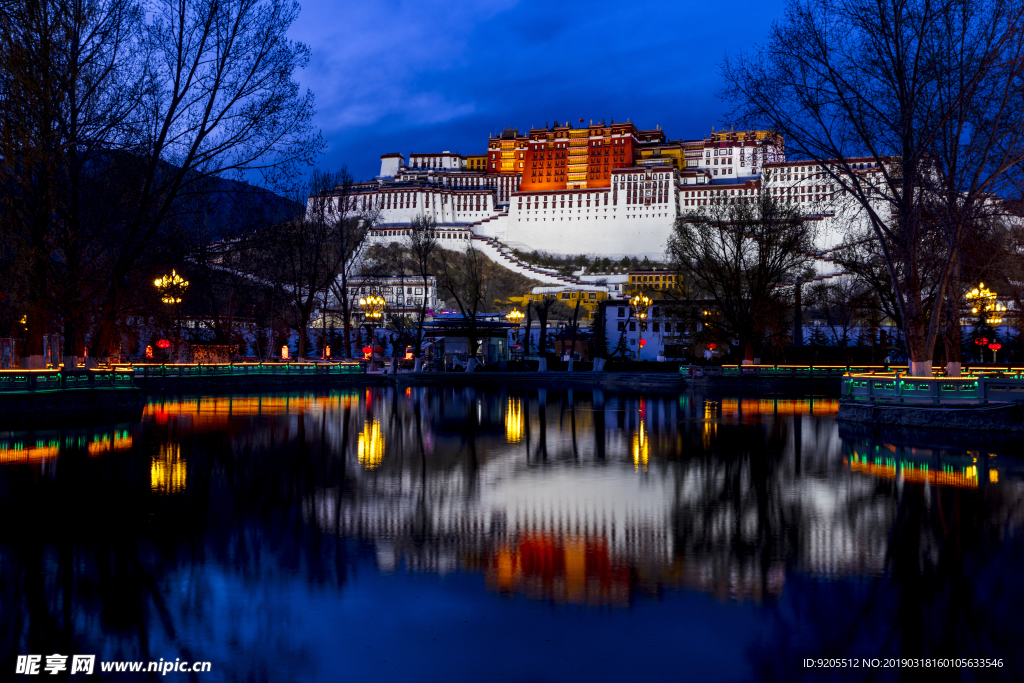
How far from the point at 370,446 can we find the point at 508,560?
8.70 metres

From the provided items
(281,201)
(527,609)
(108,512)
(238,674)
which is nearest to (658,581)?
→ (527,609)

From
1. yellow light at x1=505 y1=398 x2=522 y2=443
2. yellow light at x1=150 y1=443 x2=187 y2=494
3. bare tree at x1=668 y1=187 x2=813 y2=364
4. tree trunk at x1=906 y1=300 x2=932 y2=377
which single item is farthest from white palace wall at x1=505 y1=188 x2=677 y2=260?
yellow light at x1=150 y1=443 x2=187 y2=494

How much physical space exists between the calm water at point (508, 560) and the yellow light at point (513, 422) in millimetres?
2699

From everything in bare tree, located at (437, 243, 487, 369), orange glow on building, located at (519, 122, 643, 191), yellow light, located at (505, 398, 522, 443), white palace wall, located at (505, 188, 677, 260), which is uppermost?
orange glow on building, located at (519, 122, 643, 191)

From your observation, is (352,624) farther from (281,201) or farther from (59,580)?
(281,201)

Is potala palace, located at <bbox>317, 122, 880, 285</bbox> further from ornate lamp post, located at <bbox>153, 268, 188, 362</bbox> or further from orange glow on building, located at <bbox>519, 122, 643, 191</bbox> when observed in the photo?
ornate lamp post, located at <bbox>153, 268, 188, 362</bbox>

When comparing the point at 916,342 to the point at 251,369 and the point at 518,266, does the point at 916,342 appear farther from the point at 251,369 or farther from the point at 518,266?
the point at 518,266

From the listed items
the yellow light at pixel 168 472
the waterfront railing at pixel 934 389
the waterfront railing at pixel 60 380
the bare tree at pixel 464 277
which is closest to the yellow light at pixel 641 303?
the bare tree at pixel 464 277

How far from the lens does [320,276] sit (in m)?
54.2

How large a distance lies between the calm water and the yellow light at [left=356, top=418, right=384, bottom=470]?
0.50 feet

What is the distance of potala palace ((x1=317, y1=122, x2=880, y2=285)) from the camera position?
133 m

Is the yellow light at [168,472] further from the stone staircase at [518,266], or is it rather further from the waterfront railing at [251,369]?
the stone staircase at [518,266]

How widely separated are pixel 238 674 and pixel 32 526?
4.75 m

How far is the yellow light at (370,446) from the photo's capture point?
13.2m
